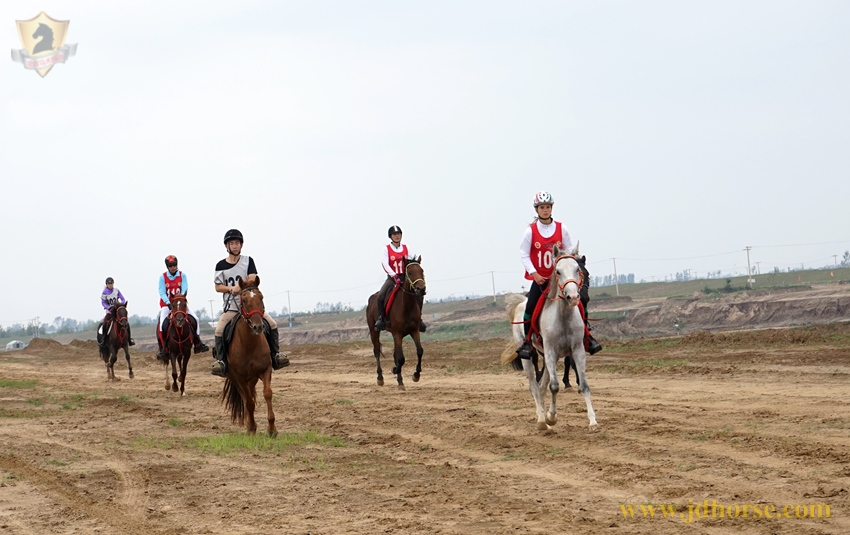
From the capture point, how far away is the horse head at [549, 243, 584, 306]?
37.5 feet

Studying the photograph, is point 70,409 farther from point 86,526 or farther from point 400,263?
point 86,526

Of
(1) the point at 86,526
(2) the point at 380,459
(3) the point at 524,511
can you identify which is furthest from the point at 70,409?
(3) the point at 524,511

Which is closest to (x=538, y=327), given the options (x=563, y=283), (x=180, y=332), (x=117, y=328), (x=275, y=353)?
(x=563, y=283)

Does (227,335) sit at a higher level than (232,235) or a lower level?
lower

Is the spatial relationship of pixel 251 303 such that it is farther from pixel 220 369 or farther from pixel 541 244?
pixel 541 244

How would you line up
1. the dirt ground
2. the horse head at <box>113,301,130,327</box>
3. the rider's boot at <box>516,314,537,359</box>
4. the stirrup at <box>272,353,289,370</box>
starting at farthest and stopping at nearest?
1. the horse head at <box>113,301,130,327</box>
2. the stirrup at <box>272,353,289,370</box>
3. the rider's boot at <box>516,314,537,359</box>
4. the dirt ground

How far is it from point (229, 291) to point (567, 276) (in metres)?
4.84

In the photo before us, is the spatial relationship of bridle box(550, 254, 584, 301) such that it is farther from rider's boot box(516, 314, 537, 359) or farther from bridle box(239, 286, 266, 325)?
bridle box(239, 286, 266, 325)

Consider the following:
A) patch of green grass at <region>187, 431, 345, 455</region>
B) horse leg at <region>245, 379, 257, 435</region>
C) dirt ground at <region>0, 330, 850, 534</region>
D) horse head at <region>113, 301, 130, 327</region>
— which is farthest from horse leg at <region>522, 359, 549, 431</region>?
horse head at <region>113, 301, 130, 327</region>

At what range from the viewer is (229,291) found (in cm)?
1320

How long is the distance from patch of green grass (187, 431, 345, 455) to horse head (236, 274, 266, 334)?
148cm

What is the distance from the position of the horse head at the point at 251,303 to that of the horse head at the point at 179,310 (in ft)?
27.2

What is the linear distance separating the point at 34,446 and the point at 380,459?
5207 millimetres

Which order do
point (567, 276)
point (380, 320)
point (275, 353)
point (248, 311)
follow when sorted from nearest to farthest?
point (567, 276) → point (248, 311) → point (275, 353) → point (380, 320)
